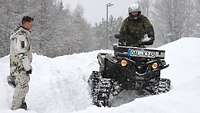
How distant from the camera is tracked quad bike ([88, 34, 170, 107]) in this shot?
40.9 ft

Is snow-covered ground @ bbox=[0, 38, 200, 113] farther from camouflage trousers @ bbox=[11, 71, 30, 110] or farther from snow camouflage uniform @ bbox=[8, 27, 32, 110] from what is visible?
snow camouflage uniform @ bbox=[8, 27, 32, 110]

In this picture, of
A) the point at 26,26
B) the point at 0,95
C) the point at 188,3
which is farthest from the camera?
the point at 188,3

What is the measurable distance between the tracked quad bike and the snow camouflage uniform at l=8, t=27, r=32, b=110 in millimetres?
1839

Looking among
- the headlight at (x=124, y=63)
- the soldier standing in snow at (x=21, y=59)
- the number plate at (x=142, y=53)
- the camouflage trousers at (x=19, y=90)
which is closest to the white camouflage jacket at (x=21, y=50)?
the soldier standing in snow at (x=21, y=59)

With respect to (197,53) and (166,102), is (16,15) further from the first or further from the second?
(166,102)

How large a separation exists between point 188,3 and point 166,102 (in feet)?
228

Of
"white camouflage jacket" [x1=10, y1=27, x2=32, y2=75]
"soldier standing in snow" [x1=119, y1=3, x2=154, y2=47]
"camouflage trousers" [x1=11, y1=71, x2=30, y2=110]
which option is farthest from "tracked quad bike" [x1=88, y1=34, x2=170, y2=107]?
"white camouflage jacket" [x1=10, y1=27, x2=32, y2=75]

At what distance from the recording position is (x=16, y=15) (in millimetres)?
52312

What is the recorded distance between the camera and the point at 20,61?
11.2 meters

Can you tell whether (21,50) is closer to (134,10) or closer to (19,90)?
(19,90)

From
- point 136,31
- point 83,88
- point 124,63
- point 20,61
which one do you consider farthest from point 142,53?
point 20,61

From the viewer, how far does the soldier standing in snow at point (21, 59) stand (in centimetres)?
1118

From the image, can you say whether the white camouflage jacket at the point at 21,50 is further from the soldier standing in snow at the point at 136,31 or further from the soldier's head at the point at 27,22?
the soldier standing in snow at the point at 136,31

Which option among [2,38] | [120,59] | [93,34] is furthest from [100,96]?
[93,34]
